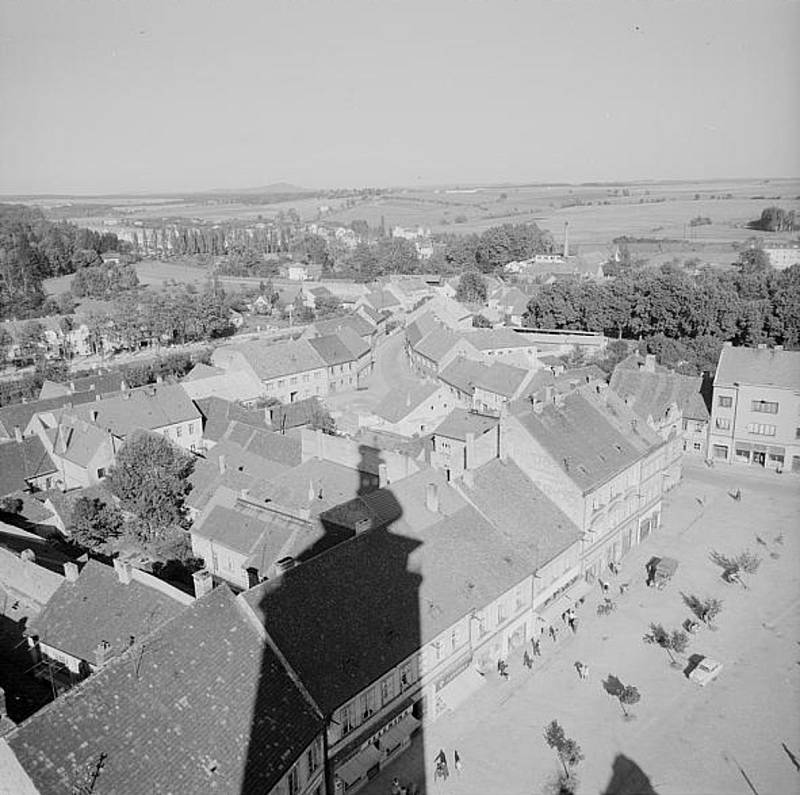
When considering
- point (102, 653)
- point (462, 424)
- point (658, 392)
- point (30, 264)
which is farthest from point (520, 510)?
point (30, 264)

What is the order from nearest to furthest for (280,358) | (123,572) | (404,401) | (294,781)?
(294,781)
(123,572)
(404,401)
(280,358)

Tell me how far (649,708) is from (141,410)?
47.4m

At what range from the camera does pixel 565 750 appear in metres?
30.5

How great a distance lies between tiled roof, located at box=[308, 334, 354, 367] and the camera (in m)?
91.9

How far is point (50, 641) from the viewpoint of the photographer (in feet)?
115

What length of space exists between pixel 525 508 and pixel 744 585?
1389cm

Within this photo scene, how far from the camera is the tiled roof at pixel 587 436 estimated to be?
4366cm

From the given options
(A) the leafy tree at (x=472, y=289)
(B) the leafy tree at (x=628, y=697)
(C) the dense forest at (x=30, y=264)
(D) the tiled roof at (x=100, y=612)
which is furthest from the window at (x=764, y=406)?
(C) the dense forest at (x=30, y=264)

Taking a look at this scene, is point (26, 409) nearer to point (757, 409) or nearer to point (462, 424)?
point (462, 424)

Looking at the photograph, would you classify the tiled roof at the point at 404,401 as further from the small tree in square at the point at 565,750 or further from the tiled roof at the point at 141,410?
the small tree in square at the point at 565,750

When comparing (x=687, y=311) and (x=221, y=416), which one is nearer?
(x=221, y=416)

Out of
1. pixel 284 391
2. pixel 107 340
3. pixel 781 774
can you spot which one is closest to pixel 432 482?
pixel 781 774

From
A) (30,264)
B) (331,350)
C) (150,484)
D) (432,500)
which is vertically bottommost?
(331,350)

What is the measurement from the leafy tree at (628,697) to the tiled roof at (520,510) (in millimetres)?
7333
